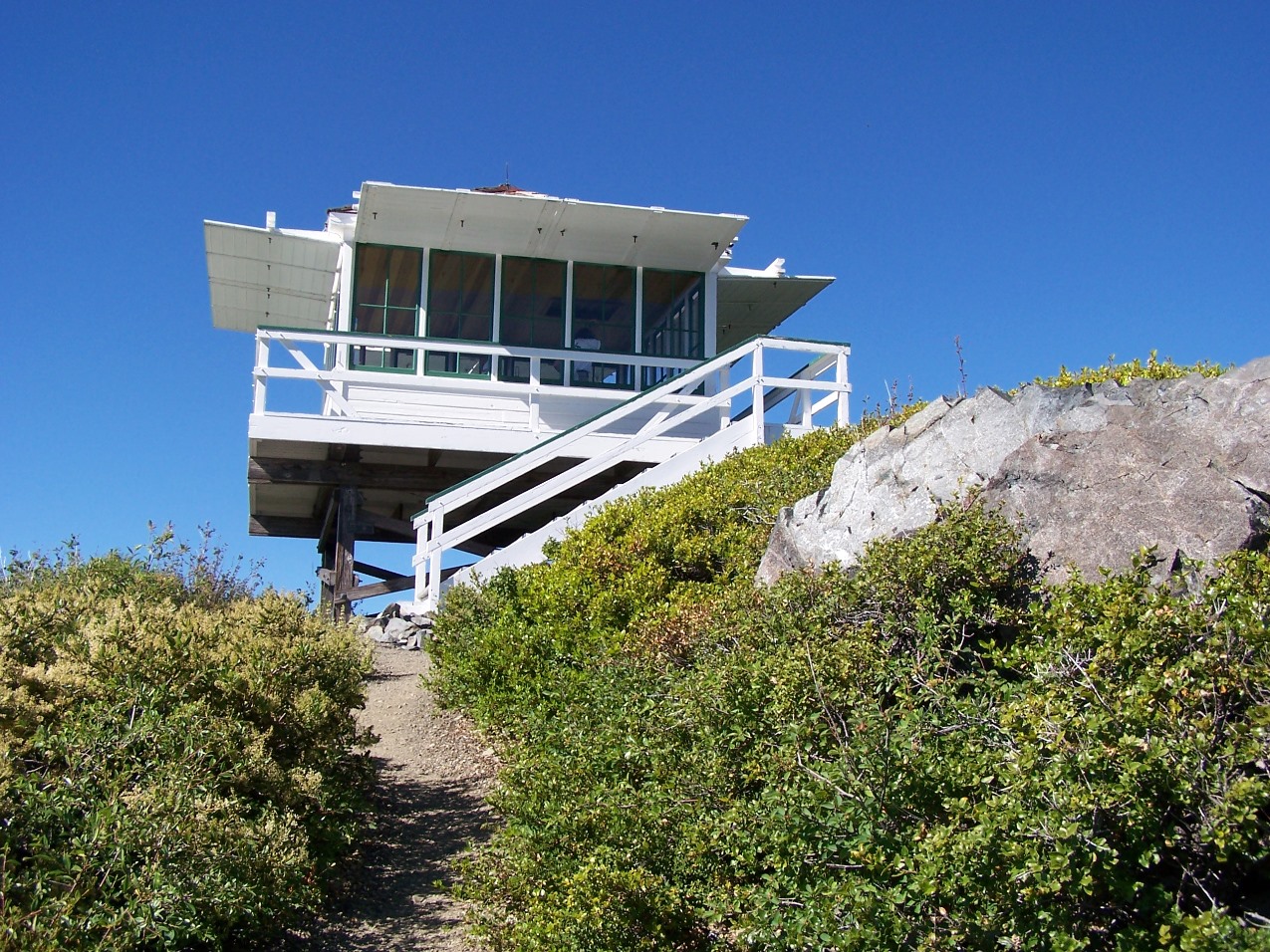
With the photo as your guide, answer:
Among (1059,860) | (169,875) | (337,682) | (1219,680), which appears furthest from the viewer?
(337,682)

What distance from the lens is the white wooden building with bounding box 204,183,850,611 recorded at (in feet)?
50.4

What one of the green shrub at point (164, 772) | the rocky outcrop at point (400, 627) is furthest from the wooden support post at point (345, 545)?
the green shrub at point (164, 772)

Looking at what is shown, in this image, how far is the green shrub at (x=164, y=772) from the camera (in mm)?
4980

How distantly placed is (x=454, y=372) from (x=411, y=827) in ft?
33.9

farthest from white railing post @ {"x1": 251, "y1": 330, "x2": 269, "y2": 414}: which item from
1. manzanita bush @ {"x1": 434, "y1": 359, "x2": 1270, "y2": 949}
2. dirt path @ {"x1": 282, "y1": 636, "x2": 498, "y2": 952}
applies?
manzanita bush @ {"x1": 434, "y1": 359, "x2": 1270, "y2": 949}

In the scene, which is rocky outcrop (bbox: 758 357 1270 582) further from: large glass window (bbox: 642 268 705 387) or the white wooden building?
large glass window (bbox: 642 268 705 387)

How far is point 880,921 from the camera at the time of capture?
4.26 meters

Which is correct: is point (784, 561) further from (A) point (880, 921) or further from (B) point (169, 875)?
(B) point (169, 875)

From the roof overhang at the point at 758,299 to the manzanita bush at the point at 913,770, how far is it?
1250 cm

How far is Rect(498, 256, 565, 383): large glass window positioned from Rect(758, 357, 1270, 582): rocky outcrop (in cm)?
1103

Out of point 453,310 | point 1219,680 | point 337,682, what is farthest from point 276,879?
point 453,310

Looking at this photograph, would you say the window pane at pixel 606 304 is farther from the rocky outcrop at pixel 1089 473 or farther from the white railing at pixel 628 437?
the rocky outcrop at pixel 1089 473

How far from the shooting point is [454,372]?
17.5 metres

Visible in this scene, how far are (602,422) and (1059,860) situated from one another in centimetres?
1141
